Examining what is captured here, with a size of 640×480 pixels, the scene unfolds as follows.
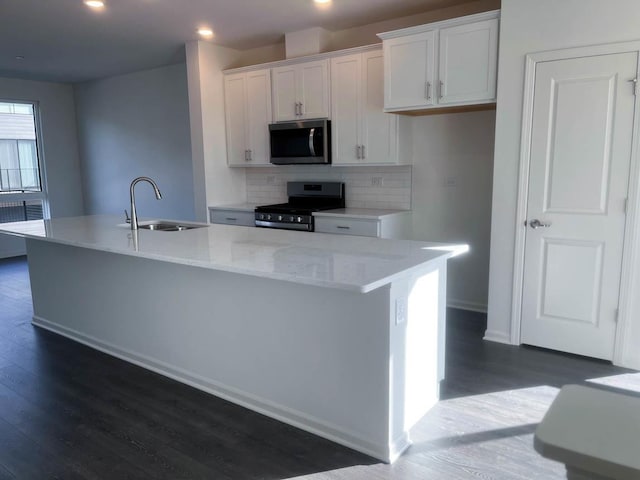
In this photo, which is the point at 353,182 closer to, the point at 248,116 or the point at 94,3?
the point at 248,116

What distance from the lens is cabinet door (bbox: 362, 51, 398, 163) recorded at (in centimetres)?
418

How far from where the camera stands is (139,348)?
325cm

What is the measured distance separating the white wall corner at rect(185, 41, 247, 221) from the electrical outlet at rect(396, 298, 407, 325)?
3542 millimetres

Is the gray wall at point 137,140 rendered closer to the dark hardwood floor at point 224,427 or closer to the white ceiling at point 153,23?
the white ceiling at point 153,23

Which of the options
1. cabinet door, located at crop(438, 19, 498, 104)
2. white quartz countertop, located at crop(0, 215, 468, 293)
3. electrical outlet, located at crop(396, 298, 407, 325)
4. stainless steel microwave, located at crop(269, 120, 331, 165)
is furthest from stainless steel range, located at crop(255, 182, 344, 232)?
electrical outlet, located at crop(396, 298, 407, 325)

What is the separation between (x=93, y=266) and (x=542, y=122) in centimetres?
333

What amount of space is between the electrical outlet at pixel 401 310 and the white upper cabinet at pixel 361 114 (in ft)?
7.61

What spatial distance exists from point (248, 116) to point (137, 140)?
2377 millimetres

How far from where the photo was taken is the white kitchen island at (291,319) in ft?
7.00

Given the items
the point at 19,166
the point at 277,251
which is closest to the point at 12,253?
the point at 19,166

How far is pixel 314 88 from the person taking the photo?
4570 millimetres

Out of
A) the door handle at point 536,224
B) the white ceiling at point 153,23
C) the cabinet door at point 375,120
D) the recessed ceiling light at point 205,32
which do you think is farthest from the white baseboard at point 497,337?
the recessed ceiling light at point 205,32

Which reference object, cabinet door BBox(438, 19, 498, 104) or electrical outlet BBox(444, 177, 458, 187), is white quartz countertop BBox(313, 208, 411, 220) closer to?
electrical outlet BBox(444, 177, 458, 187)

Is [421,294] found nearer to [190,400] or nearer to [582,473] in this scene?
[190,400]
